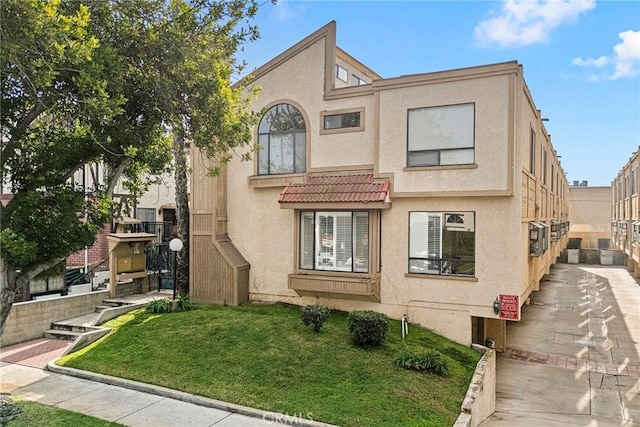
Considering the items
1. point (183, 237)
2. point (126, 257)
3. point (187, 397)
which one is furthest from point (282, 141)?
point (187, 397)

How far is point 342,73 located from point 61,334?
1211 centimetres

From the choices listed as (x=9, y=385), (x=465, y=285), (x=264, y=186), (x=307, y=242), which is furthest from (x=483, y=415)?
(x=9, y=385)

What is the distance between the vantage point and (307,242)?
13664 millimetres

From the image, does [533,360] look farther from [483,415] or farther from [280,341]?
[280,341]

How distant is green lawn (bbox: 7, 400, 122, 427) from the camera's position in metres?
7.40

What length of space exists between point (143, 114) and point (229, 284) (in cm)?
652

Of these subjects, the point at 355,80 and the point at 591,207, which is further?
the point at 591,207

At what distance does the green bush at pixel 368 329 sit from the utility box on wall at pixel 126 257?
922 cm

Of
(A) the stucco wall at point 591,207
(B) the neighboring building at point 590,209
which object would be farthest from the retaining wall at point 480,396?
(A) the stucco wall at point 591,207

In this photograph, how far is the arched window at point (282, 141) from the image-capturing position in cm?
1423

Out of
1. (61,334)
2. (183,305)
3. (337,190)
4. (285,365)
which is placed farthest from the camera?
(183,305)

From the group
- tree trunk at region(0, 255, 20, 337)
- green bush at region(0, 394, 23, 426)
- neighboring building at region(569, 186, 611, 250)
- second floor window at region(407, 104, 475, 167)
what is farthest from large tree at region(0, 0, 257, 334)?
neighboring building at region(569, 186, 611, 250)

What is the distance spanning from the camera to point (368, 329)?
10.4 m

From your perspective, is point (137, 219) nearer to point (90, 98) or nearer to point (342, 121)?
point (342, 121)
